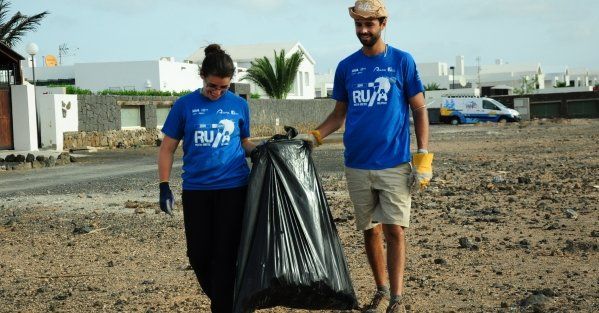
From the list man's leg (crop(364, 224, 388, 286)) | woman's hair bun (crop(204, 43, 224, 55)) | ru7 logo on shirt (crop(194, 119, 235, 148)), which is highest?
woman's hair bun (crop(204, 43, 224, 55))

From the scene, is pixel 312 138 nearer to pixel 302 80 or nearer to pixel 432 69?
pixel 302 80

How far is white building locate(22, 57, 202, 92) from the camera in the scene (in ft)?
157

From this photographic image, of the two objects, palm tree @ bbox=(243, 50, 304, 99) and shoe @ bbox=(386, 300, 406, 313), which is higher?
palm tree @ bbox=(243, 50, 304, 99)

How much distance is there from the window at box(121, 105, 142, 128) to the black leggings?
82.6 feet

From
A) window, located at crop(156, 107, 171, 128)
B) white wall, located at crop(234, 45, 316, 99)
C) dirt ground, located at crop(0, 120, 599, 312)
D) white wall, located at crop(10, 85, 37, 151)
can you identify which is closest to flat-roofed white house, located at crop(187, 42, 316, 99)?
white wall, located at crop(234, 45, 316, 99)

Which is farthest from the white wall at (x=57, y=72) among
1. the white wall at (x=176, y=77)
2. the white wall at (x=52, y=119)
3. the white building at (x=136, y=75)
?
the white wall at (x=52, y=119)

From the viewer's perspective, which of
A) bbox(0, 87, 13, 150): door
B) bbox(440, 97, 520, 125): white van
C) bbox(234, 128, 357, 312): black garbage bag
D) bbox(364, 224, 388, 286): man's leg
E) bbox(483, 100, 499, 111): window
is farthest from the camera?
bbox(483, 100, 499, 111): window

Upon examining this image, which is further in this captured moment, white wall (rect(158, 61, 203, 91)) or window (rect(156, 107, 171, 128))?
white wall (rect(158, 61, 203, 91))

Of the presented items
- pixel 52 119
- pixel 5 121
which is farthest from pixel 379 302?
pixel 52 119

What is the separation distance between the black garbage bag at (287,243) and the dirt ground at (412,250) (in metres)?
0.78

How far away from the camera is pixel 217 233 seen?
484 centimetres

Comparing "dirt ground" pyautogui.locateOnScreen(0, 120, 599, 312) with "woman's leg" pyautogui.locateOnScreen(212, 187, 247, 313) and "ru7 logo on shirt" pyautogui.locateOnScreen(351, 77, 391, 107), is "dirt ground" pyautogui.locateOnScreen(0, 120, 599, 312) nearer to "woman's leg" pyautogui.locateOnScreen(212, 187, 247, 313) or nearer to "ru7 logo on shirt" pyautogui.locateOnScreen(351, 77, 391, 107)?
"woman's leg" pyautogui.locateOnScreen(212, 187, 247, 313)

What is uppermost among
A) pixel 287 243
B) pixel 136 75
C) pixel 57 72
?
pixel 57 72

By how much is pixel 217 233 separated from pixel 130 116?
25.8m
